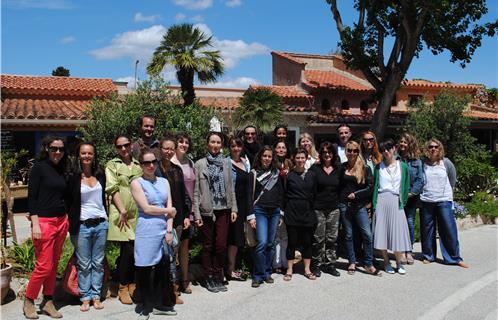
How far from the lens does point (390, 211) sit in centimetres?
666

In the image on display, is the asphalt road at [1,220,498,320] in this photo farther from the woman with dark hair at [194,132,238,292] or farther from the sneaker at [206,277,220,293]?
the woman with dark hair at [194,132,238,292]

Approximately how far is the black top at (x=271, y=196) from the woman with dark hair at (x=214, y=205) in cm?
40

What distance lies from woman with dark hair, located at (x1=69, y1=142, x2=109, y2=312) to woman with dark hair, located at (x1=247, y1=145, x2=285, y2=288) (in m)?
1.87

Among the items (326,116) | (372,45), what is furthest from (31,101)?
(372,45)

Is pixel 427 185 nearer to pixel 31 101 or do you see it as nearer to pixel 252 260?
pixel 252 260

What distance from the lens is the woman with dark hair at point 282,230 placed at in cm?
636

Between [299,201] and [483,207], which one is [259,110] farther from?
[299,201]

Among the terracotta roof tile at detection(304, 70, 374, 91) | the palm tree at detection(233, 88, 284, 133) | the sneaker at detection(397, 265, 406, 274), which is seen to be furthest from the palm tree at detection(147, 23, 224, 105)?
the sneaker at detection(397, 265, 406, 274)

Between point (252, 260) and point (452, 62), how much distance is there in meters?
15.7

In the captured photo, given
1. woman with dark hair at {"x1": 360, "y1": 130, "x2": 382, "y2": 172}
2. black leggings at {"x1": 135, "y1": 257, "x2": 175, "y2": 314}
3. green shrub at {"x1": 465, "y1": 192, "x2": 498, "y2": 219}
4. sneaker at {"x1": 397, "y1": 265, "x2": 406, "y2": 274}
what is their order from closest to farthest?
black leggings at {"x1": 135, "y1": 257, "x2": 175, "y2": 314} < sneaker at {"x1": 397, "y1": 265, "x2": 406, "y2": 274} < woman with dark hair at {"x1": 360, "y1": 130, "x2": 382, "y2": 172} < green shrub at {"x1": 465, "y1": 192, "x2": 498, "y2": 219}

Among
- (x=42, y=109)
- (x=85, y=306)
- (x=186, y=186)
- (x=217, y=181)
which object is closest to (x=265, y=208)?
(x=217, y=181)

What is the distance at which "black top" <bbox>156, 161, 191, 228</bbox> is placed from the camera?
5.26 m

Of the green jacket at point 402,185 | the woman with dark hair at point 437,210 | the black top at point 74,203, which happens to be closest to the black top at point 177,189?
the black top at point 74,203

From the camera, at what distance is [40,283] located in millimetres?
4785
